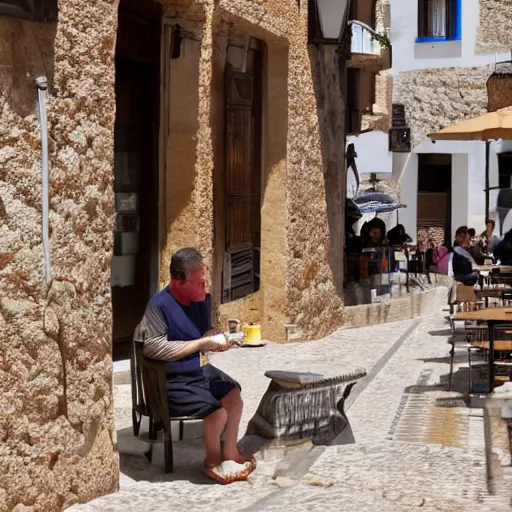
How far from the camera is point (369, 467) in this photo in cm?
692

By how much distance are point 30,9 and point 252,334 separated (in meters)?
7.37

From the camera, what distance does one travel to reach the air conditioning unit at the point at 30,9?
543 cm

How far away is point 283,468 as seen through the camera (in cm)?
694

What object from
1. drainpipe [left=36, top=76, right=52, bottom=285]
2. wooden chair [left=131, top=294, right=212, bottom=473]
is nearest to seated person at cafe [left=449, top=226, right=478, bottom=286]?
wooden chair [left=131, top=294, right=212, bottom=473]

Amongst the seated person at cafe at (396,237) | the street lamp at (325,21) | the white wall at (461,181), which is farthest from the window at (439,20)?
the street lamp at (325,21)

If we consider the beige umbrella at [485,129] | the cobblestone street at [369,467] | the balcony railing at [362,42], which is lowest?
the cobblestone street at [369,467]

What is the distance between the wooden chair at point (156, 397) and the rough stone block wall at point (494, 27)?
77.7 ft

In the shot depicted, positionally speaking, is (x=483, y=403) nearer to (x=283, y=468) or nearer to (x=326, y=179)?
(x=283, y=468)

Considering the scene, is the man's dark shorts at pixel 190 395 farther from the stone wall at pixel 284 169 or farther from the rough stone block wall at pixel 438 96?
the rough stone block wall at pixel 438 96

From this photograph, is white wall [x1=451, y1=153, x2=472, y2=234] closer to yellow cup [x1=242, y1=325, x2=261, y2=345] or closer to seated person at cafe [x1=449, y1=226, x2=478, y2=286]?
seated person at cafe [x1=449, y1=226, x2=478, y2=286]

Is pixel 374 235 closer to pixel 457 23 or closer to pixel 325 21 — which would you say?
pixel 325 21

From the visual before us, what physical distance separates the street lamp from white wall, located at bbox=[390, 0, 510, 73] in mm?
16090

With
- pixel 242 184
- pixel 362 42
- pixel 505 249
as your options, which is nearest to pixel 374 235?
pixel 362 42

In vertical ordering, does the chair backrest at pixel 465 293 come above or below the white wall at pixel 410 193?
below
